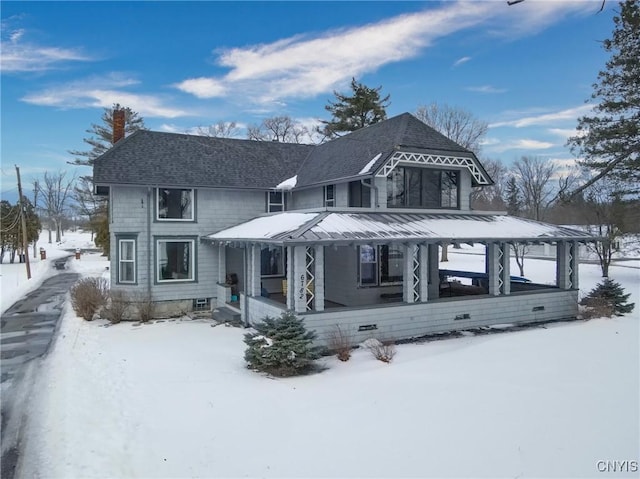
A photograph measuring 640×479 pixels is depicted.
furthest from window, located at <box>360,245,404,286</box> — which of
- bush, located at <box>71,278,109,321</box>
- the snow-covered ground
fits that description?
bush, located at <box>71,278,109,321</box>

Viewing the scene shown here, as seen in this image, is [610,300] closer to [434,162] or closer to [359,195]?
[434,162]

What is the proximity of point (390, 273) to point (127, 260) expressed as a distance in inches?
399

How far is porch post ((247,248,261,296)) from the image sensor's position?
45.3 feet

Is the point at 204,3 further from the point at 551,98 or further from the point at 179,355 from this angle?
the point at 551,98

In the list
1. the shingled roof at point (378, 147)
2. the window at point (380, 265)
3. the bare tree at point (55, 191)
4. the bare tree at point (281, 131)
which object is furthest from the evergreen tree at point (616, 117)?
the bare tree at point (55, 191)

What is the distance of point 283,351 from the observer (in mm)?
9258

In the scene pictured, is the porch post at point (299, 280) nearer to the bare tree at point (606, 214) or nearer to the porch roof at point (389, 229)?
the porch roof at point (389, 229)

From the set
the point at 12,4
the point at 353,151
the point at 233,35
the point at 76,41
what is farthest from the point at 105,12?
the point at 353,151

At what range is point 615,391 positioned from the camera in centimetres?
769

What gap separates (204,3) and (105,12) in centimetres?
279

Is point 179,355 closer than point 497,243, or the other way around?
point 179,355

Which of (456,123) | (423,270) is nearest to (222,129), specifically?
(456,123)

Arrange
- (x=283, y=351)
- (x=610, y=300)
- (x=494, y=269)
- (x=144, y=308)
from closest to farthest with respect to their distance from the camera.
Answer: (x=283, y=351) < (x=494, y=269) < (x=610, y=300) < (x=144, y=308)

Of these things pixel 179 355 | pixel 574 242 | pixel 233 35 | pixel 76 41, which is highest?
pixel 233 35
